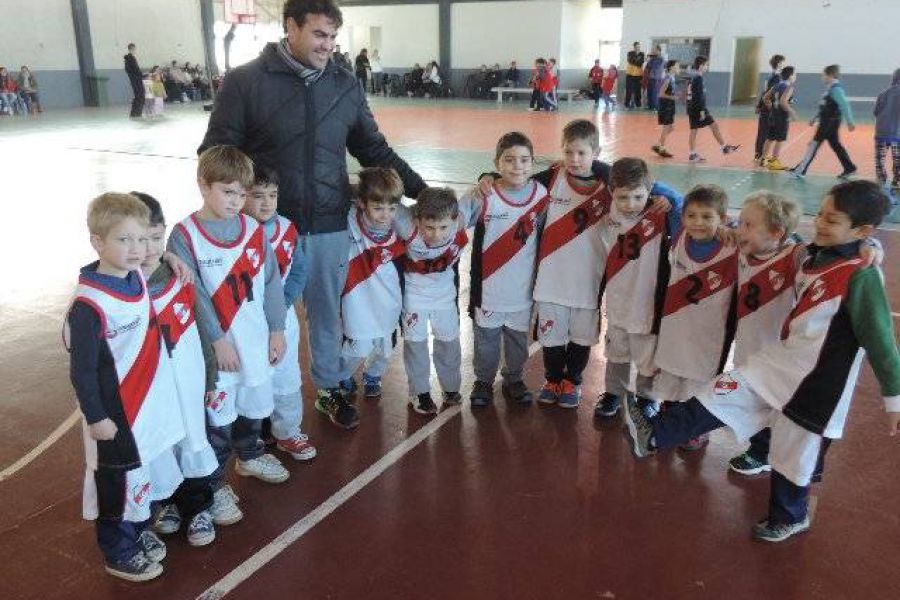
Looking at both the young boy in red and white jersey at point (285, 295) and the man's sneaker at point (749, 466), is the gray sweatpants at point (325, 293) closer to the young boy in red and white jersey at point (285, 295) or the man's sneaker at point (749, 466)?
the young boy in red and white jersey at point (285, 295)

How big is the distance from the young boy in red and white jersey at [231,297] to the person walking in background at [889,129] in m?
9.45

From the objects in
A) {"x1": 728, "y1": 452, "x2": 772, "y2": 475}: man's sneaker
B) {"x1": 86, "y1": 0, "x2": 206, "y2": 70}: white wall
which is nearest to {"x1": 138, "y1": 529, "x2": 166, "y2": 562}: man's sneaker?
{"x1": 728, "y1": 452, "x2": 772, "y2": 475}: man's sneaker

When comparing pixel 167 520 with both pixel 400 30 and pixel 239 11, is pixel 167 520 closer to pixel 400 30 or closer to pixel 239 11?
pixel 239 11

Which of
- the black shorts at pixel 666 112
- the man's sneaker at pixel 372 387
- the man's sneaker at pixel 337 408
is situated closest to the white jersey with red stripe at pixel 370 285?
the man's sneaker at pixel 337 408

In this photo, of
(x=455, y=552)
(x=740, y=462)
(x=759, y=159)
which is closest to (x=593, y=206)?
(x=740, y=462)

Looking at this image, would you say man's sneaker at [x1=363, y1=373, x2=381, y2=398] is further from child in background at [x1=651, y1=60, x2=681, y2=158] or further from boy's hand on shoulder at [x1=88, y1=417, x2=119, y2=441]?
child in background at [x1=651, y1=60, x2=681, y2=158]

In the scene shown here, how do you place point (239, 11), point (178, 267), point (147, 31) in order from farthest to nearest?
point (147, 31), point (239, 11), point (178, 267)

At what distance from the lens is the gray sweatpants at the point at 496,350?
13.5ft

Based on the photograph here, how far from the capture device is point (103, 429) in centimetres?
246

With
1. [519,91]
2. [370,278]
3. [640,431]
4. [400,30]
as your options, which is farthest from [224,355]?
[400,30]

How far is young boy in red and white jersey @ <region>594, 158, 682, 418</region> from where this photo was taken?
3.55 m

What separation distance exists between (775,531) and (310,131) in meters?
2.76

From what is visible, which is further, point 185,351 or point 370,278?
point 370,278

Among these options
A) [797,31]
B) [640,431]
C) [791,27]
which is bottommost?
[640,431]
